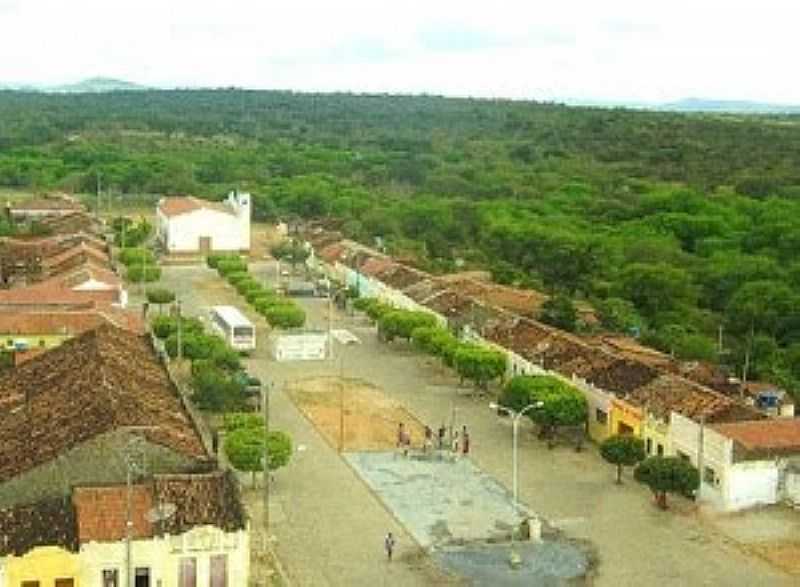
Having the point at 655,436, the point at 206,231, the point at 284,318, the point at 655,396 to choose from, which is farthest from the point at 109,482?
the point at 206,231

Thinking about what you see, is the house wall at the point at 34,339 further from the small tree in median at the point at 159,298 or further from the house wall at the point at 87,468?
the house wall at the point at 87,468

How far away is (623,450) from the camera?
42.3 meters

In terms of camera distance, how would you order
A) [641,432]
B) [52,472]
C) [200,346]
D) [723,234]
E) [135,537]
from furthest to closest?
1. [723,234]
2. [200,346]
3. [641,432]
4. [52,472]
5. [135,537]

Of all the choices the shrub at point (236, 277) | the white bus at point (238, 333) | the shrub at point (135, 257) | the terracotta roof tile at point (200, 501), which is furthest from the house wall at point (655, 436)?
the shrub at point (135, 257)

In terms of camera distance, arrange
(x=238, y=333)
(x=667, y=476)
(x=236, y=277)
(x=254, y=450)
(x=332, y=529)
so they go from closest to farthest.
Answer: (x=332, y=529), (x=667, y=476), (x=254, y=450), (x=238, y=333), (x=236, y=277)

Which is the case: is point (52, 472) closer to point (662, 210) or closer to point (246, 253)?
point (246, 253)

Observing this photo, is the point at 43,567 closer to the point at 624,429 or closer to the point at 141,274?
the point at 624,429

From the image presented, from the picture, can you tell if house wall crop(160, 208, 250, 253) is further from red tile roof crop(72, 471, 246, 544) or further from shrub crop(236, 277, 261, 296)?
red tile roof crop(72, 471, 246, 544)

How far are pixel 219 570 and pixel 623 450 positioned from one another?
55.6 ft

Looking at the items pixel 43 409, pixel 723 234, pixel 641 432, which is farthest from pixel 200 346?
pixel 723 234

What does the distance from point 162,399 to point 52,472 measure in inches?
304

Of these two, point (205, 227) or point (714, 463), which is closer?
point (714, 463)

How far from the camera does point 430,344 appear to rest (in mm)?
59625

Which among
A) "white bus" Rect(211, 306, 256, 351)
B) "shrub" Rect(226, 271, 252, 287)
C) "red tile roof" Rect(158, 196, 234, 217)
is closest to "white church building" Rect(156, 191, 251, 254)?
"red tile roof" Rect(158, 196, 234, 217)
